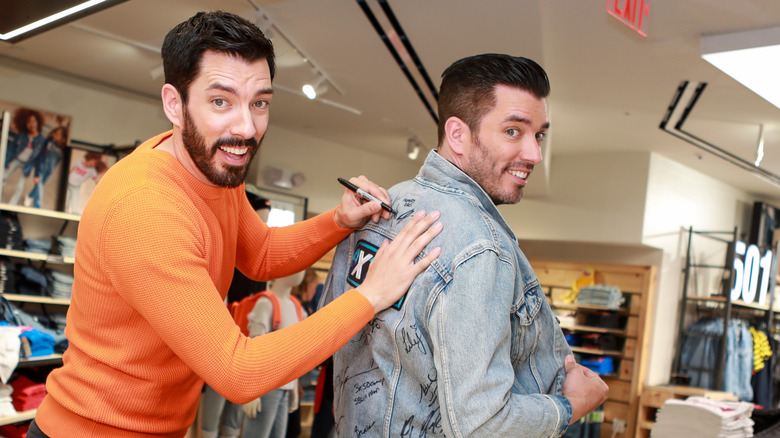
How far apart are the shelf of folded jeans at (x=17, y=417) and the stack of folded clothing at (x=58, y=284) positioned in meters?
1.63

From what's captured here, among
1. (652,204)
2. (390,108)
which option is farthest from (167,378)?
(652,204)

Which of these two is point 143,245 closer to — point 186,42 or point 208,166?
point 208,166

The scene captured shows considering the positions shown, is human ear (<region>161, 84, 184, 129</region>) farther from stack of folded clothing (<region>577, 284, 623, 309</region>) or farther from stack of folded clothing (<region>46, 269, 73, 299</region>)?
stack of folded clothing (<region>577, 284, 623, 309</region>)

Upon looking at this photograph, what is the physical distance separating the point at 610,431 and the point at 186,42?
8.01 metres

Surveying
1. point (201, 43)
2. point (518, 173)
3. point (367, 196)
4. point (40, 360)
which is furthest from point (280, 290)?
point (201, 43)

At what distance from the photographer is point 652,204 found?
7828 millimetres

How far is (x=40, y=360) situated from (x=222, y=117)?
146 inches

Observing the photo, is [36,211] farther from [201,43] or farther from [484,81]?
[484,81]

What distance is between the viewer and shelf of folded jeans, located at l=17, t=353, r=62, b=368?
4113 mm

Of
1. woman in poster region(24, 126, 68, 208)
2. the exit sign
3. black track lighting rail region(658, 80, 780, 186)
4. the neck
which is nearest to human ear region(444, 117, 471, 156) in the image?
the exit sign

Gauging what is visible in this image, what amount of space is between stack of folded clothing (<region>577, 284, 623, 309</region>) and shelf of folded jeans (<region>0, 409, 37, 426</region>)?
6501mm

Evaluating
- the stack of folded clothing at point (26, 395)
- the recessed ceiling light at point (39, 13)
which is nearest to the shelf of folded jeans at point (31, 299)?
the stack of folded clothing at point (26, 395)

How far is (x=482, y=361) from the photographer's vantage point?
122 cm

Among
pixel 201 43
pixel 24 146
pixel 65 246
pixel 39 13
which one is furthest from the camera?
pixel 24 146
